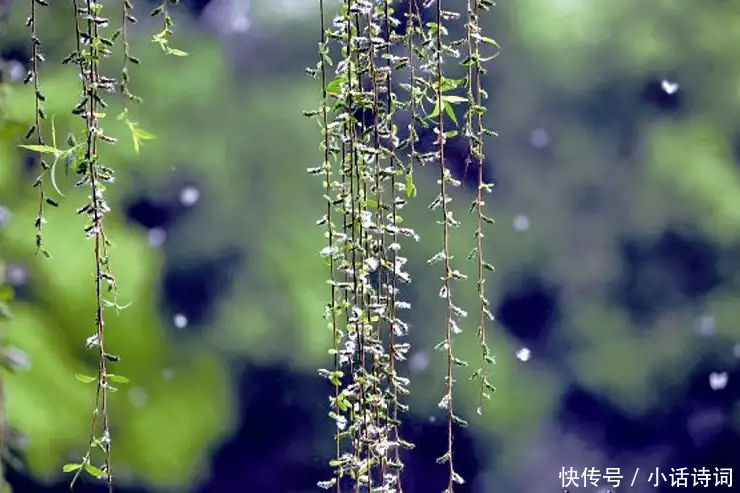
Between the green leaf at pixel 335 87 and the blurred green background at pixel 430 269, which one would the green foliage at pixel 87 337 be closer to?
the blurred green background at pixel 430 269

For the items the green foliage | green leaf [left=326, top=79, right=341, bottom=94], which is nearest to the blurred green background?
the green foliage

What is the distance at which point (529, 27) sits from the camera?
1.78 metres

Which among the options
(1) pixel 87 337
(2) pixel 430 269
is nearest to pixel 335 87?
(2) pixel 430 269

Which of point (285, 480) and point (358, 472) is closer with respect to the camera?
point (358, 472)

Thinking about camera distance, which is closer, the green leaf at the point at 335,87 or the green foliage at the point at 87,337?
the green leaf at the point at 335,87

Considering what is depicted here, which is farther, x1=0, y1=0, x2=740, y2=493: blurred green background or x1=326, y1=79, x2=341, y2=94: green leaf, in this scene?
x1=0, y1=0, x2=740, y2=493: blurred green background

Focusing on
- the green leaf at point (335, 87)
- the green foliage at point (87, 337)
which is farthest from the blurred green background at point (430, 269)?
the green leaf at point (335, 87)

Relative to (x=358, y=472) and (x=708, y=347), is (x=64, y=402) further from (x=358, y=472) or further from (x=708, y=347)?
(x=708, y=347)

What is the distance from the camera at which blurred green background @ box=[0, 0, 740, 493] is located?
1769 mm

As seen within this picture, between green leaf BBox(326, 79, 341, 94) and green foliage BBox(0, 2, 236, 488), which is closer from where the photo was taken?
green leaf BBox(326, 79, 341, 94)

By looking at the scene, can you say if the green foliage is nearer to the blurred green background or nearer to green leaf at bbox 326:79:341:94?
the blurred green background

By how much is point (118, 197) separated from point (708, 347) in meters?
1.40

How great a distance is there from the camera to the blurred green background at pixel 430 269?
Answer: 1769 mm

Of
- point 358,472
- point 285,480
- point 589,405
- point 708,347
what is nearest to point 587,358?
point 589,405
